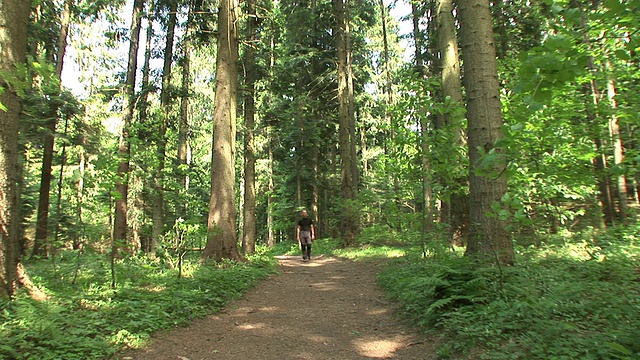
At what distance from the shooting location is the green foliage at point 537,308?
2.89 m

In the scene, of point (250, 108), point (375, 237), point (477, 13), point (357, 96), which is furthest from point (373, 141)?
point (477, 13)

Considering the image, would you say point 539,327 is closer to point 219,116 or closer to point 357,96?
Result: point 219,116

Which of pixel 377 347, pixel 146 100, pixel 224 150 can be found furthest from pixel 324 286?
pixel 146 100

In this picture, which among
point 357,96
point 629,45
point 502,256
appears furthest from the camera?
point 357,96

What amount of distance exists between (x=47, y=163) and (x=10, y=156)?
8831 millimetres

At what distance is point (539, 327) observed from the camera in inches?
127

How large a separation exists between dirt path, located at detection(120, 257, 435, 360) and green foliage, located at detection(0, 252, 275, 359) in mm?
257

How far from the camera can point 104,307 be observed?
4.88m

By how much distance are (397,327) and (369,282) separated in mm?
3379

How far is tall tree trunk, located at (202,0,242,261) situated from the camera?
362 inches

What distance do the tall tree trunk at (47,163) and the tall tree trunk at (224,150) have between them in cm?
443

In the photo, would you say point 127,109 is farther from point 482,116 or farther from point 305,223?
point 482,116

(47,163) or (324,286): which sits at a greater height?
(47,163)

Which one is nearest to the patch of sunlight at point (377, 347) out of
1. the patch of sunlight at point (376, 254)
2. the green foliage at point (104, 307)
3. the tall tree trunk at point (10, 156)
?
the green foliage at point (104, 307)
